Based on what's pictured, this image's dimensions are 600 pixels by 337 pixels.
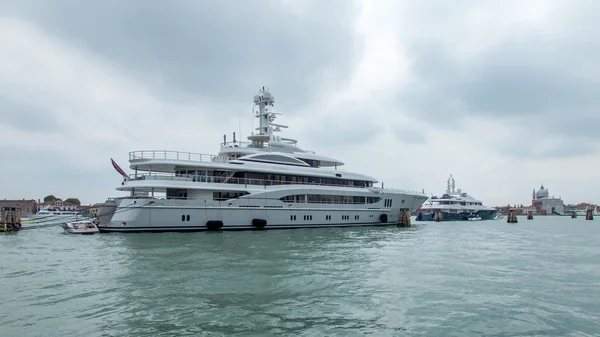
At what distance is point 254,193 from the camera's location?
100ft

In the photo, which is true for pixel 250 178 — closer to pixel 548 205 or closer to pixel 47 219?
pixel 47 219

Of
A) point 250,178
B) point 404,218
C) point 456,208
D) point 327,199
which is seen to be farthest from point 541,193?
point 250,178

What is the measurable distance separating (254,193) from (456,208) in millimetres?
56668

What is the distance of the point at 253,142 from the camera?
37.9m

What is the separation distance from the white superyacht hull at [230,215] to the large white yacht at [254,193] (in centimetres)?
6

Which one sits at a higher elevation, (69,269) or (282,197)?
(282,197)

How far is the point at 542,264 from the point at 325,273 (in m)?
9.82

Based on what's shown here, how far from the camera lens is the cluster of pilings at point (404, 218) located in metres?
41.1

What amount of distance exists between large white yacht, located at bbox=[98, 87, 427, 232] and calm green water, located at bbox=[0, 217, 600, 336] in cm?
766

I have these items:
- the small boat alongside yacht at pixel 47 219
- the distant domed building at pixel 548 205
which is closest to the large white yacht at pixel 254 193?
the small boat alongside yacht at pixel 47 219

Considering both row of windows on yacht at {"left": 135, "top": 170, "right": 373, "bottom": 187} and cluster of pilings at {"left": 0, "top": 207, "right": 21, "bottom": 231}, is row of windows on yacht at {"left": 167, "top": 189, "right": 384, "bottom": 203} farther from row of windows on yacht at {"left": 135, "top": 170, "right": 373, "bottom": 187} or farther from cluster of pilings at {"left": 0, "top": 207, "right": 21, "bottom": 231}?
cluster of pilings at {"left": 0, "top": 207, "right": 21, "bottom": 231}

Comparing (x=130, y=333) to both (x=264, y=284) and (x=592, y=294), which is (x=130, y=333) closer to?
(x=264, y=284)

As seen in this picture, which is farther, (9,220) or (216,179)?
(9,220)

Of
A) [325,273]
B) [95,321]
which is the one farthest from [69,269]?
[325,273]
